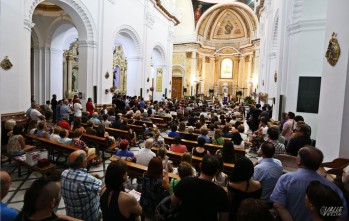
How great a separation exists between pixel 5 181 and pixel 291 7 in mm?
9120

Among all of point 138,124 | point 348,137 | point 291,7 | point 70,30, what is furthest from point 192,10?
point 348,137

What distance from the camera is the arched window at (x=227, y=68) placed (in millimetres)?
29312

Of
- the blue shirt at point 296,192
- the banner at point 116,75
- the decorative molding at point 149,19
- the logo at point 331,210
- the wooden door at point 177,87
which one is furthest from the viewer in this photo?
the wooden door at point 177,87

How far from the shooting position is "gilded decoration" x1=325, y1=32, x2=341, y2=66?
4090 millimetres

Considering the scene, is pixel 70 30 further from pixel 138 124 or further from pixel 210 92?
pixel 210 92

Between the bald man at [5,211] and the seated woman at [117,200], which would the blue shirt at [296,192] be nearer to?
the seated woman at [117,200]

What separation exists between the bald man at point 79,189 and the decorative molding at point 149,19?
45.7ft

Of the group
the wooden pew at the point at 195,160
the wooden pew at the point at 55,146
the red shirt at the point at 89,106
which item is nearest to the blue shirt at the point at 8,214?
the wooden pew at the point at 55,146

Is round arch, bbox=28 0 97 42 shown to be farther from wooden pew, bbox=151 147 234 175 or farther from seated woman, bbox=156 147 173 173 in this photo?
seated woman, bbox=156 147 173 173

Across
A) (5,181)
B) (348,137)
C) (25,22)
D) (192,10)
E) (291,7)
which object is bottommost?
(5,181)

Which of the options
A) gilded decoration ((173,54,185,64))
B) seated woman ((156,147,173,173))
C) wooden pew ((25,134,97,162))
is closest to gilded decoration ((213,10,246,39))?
gilded decoration ((173,54,185,64))

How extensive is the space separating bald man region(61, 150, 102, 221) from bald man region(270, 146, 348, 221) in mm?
1994

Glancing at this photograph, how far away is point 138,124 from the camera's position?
8.50 metres

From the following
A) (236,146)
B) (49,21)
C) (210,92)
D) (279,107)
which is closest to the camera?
(236,146)
